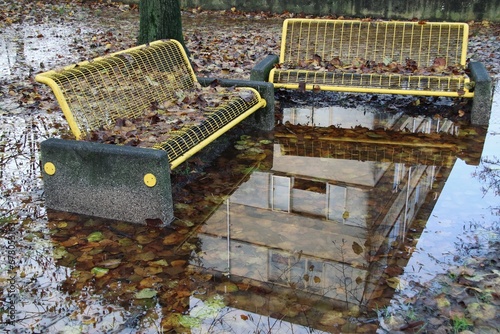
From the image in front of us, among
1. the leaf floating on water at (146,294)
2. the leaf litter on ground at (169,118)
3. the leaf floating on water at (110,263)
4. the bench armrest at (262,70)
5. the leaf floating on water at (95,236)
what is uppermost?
the bench armrest at (262,70)

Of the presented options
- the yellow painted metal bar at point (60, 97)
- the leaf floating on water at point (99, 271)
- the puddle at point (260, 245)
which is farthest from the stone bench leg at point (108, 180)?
the leaf floating on water at point (99, 271)

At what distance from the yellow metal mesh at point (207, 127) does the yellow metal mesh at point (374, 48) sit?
3.88 ft

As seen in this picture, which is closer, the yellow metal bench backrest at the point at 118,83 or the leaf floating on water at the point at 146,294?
the leaf floating on water at the point at 146,294

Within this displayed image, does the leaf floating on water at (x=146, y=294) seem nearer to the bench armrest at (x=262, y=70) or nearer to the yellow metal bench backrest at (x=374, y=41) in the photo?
the bench armrest at (x=262, y=70)

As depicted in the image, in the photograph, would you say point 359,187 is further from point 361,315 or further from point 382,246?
point 361,315

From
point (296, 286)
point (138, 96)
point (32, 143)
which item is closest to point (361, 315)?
point (296, 286)

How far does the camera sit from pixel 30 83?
827cm

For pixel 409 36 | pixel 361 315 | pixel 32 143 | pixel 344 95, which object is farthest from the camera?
pixel 344 95

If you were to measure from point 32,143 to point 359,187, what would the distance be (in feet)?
10.9

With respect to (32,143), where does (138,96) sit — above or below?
above

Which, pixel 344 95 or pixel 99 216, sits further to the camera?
pixel 344 95

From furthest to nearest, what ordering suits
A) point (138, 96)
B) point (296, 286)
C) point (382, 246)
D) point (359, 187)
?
point (138, 96), point (359, 187), point (382, 246), point (296, 286)

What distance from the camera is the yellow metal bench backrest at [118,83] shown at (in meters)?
4.61

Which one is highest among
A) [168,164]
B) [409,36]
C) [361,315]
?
[409,36]
